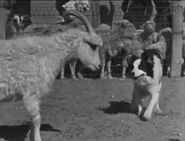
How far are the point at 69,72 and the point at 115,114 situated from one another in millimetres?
3410

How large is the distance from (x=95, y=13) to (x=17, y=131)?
487 centimetres

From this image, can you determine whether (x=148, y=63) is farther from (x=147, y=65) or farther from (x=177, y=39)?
(x=177, y=39)

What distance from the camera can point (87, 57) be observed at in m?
7.30

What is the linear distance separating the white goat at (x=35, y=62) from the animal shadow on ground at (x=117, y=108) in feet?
5.42

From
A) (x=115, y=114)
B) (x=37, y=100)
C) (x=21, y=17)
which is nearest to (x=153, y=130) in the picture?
(x=115, y=114)

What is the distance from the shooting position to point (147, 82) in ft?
26.7

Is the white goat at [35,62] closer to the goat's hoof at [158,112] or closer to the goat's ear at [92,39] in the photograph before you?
the goat's ear at [92,39]

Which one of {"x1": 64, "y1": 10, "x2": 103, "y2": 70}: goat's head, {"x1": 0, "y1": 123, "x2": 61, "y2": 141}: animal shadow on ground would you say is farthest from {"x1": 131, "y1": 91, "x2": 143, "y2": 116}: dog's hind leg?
{"x1": 0, "y1": 123, "x2": 61, "y2": 141}: animal shadow on ground

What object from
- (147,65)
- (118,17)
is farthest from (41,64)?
(118,17)

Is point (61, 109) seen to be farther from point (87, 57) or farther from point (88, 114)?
point (87, 57)

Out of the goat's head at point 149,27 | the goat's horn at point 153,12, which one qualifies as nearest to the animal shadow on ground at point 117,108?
the goat's head at point 149,27

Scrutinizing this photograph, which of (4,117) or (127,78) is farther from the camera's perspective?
(127,78)

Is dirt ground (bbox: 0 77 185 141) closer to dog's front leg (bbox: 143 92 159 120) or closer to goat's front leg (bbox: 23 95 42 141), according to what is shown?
dog's front leg (bbox: 143 92 159 120)

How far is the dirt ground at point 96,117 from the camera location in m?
7.28
